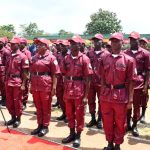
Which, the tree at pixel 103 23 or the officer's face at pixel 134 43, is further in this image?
the tree at pixel 103 23

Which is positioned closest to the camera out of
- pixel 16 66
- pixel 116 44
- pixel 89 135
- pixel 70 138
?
pixel 116 44

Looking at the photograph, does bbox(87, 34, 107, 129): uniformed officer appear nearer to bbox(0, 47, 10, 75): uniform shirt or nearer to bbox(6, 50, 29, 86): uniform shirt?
bbox(6, 50, 29, 86): uniform shirt

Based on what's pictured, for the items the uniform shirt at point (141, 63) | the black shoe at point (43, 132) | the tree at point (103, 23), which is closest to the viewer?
A: the uniform shirt at point (141, 63)

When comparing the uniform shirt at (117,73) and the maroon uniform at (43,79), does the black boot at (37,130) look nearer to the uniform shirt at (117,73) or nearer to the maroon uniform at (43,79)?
the maroon uniform at (43,79)

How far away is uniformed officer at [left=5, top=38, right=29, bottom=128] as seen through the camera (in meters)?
7.80

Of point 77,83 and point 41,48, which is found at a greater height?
point 41,48

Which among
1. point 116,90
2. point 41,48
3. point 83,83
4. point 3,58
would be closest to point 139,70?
point 83,83

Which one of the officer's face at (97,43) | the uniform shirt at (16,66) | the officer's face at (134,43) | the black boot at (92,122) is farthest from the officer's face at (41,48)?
the black boot at (92,122)

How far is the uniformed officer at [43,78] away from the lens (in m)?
7.09

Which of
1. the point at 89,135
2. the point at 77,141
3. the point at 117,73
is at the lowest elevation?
the point at 89,135

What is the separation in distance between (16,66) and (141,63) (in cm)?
283

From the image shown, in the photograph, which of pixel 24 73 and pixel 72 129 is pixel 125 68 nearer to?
pixel 72 129

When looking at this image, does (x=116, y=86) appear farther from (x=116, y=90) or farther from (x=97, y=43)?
(x=97, y=43)

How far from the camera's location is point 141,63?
280 inches
